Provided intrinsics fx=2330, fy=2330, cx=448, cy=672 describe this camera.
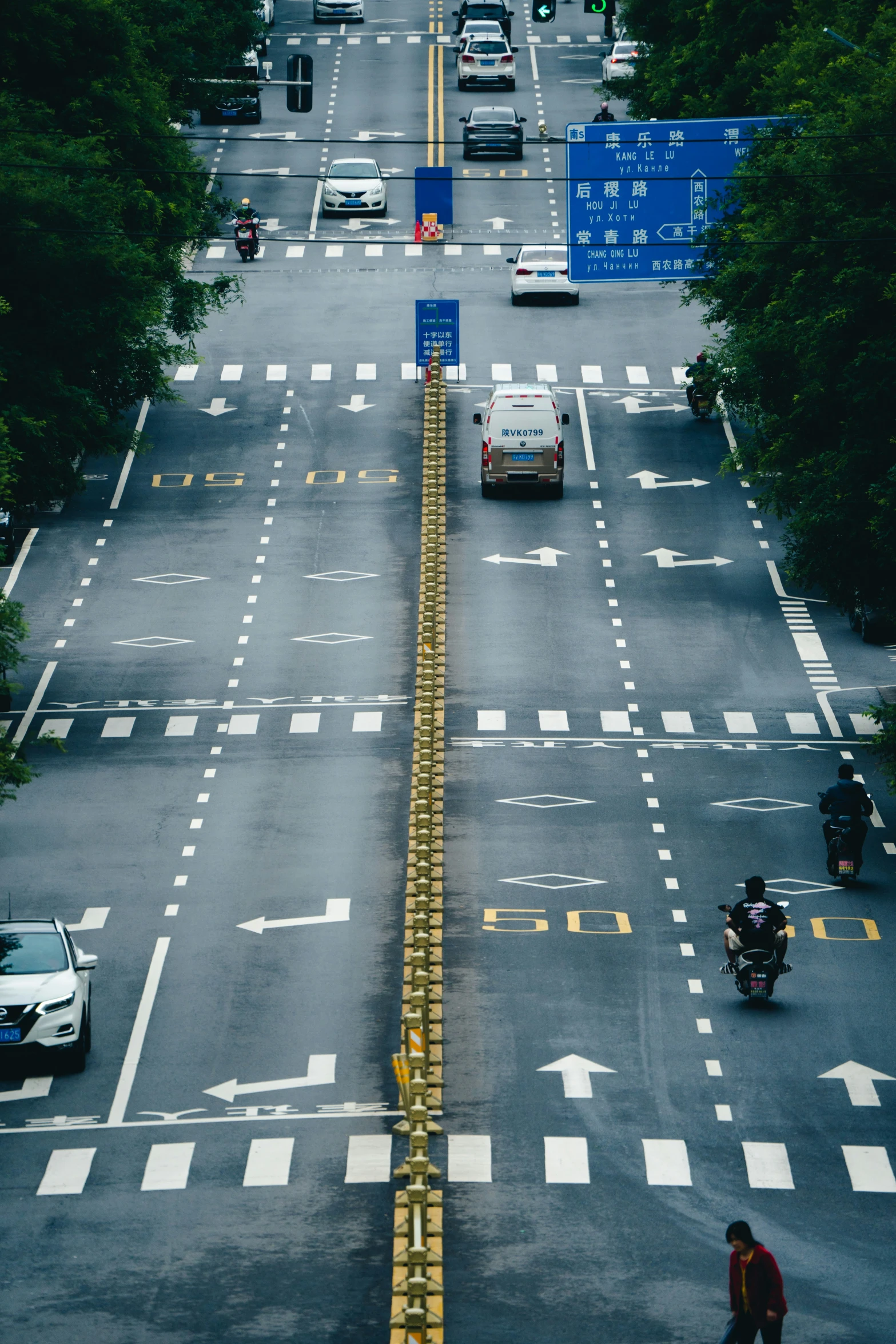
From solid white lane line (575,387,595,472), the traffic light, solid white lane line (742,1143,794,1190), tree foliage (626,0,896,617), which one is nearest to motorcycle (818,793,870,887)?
tree foliage (626,0,896,617)

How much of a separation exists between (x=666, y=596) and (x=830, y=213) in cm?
1139

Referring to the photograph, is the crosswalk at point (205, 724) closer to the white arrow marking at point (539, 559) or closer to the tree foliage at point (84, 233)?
the tree foliage at point (84, 233)

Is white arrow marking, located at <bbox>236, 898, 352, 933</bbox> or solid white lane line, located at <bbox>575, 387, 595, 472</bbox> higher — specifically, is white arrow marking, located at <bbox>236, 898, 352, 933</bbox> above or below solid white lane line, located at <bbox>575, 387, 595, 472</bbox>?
below

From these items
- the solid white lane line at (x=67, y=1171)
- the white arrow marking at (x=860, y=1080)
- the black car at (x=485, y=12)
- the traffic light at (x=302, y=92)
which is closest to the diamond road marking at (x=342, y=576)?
the traffic light at (x=302, y=92)

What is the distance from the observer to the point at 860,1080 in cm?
2431

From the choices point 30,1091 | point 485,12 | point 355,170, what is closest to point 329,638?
point 30,1091

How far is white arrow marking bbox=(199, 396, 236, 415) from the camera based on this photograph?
59.7 metres

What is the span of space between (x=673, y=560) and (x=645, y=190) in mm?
7639

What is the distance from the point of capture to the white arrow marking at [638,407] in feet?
194

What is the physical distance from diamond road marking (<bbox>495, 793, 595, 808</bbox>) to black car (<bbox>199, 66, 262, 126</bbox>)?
5816 cm

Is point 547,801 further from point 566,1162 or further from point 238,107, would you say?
point 238,107

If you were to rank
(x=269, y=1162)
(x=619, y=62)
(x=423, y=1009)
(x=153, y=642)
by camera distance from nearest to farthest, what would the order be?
1. (x=269, y=1162)
2. (x=423, y=1009)
3. (x=153, y=642)
4. (x=619, y=62)

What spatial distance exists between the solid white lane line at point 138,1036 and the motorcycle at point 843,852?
883 centimetres

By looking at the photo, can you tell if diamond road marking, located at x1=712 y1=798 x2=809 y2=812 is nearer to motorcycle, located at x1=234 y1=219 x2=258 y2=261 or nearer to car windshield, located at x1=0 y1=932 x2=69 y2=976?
car windshield, located at x1=0 y1=932 x2=69 y2=976
